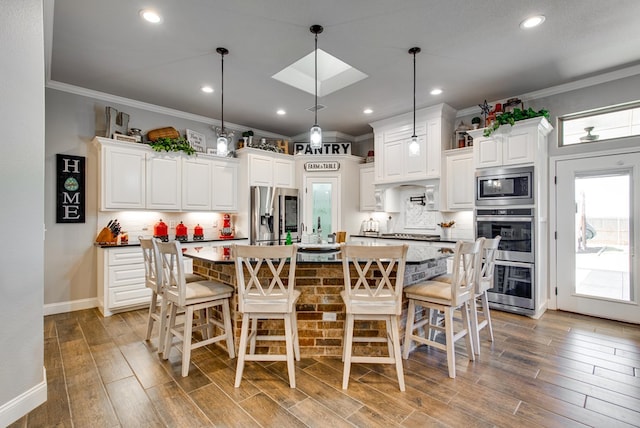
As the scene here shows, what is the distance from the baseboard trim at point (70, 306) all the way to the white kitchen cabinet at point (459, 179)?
5.17m

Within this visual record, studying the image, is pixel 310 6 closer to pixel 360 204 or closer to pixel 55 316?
pixel 360 204

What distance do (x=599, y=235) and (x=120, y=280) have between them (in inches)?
233

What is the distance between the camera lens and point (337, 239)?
3.56m

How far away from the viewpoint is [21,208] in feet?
6.36

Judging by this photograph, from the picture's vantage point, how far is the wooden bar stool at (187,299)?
2.38m

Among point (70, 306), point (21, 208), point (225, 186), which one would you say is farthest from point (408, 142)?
point (70, 306)

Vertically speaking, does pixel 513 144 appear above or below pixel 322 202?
above

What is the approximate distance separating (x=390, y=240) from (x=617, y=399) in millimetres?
3336

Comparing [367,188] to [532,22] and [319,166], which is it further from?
[532,22]

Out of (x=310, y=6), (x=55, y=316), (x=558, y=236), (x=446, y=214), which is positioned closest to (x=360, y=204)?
(x=446, y=214)

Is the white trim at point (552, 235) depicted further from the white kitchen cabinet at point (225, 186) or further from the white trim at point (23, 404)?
the white trim at point (23, 404)

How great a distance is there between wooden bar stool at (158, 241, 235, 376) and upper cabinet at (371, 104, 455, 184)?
11.4 ft

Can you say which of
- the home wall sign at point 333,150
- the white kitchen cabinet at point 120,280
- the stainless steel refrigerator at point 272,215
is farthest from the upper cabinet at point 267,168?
the white kitchen cabinet at point 120,280

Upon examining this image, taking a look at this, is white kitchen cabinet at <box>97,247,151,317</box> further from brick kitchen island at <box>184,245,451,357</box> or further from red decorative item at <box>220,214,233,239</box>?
brick kitchen island at <box>184,245,451,357</box>
